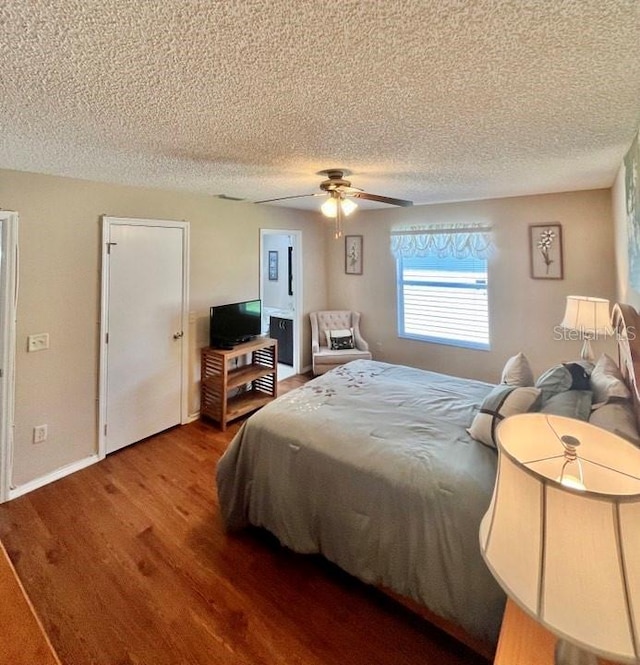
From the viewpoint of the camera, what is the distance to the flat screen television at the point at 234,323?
3.84 metres

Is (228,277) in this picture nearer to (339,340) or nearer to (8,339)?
(339,340)

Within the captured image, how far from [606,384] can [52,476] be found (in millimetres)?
3825

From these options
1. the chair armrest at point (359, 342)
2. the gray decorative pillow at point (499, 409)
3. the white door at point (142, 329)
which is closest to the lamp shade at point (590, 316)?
the gray decorative pillow at point (499, 409)

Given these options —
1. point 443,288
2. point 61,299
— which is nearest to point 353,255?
point 443,288

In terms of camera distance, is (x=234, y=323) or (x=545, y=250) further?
(x=234, y=323)

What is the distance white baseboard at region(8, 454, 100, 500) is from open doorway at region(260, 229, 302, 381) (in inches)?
101

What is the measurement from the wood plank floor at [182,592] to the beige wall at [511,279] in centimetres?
315

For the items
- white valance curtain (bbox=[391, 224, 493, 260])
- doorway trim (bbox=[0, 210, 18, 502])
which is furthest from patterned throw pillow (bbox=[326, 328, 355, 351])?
doorway trim (bbox=[0, 210, 18, 502])

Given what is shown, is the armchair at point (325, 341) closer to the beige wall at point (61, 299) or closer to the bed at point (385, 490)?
the bed at point (385, 490)

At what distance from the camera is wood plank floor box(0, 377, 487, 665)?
159 centimetres

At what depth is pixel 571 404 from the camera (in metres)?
1.75

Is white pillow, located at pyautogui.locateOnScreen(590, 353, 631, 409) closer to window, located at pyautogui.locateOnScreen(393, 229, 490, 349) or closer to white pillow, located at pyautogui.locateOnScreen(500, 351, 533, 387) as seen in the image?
white pillow, located at pyautogui.locateOnScreen(500, 351, 533, 387)

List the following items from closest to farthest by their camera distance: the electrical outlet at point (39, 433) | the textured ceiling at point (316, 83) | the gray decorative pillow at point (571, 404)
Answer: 1. the textured ceiling at point (316, 83)
2. the gray decorative pillow at point (571, 404)
3. the electrical outlet at point (39, 433)

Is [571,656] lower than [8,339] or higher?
lower
